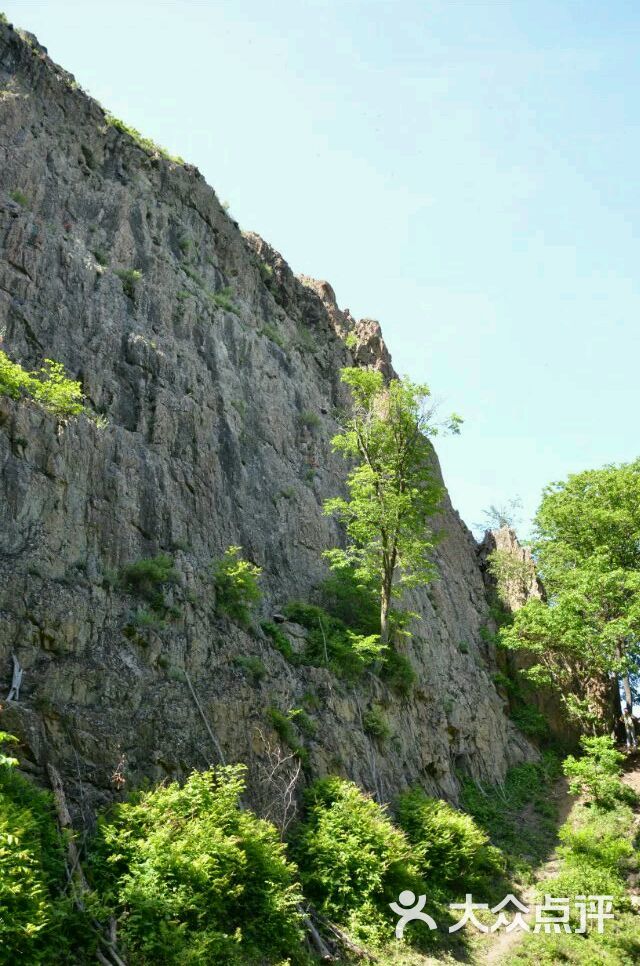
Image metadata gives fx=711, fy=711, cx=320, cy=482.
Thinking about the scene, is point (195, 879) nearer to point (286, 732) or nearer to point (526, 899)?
point (286, 732)

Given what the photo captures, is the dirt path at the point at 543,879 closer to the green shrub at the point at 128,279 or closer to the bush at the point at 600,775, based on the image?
the bush at the point at 600,775

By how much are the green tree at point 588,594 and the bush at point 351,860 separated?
13545 millimetres

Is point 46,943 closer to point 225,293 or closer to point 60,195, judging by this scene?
point 60,195

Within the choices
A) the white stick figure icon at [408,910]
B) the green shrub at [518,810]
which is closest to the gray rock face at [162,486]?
the green shrub at [518,810]

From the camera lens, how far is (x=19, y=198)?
21156 mm

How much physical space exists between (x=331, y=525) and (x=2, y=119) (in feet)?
56.2

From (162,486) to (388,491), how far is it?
27.6 ft

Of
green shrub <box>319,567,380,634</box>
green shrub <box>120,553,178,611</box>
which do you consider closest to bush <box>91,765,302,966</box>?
green shrub <box>120,553,178,611</box>

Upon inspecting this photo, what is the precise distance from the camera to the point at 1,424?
14562 millimetres

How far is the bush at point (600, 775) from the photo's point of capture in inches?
882

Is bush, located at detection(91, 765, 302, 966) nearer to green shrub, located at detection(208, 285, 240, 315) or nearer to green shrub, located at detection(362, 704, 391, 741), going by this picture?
green shrub, located at detection(362, 704, 391, 741)

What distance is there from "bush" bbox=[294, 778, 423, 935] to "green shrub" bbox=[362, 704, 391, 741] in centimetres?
399

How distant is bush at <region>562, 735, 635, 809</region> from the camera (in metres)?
22.4

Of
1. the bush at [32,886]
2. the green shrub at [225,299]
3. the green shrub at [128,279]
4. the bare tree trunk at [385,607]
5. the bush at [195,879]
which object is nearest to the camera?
the bush at [32,886]
